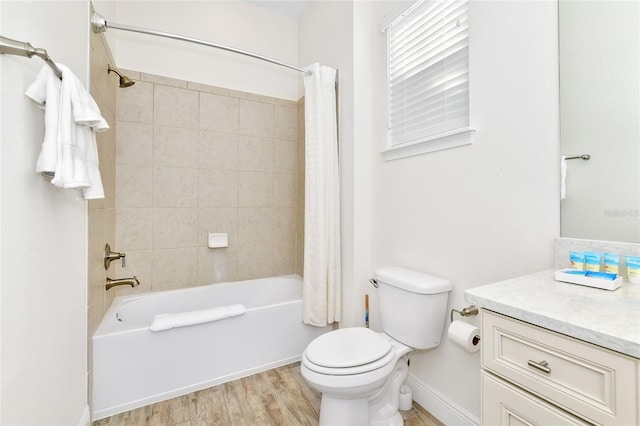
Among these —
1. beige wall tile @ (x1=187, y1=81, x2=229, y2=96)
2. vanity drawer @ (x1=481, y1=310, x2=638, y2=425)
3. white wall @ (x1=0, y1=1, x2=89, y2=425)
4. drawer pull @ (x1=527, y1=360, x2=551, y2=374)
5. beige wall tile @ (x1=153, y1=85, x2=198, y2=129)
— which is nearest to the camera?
vanity drawer @ (x1=481, y1=310, x2=638, y2=425)

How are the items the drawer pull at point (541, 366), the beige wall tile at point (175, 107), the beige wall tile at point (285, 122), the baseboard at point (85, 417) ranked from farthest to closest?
1. the beige wall tile at point (285, 122)
2. the beige wall tile at point (175, 107)
3. the baseboard at point (85, 417)
4. the drawer pull at point (541, 366)

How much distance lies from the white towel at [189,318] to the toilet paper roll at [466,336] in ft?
4.12

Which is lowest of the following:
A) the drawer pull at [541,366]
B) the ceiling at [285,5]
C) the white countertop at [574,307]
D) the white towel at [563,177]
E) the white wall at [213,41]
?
the drawer pull at [541,366]

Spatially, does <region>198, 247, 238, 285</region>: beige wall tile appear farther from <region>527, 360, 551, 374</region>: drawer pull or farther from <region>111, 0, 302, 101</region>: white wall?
<region>527, 360, 551, 374</region>: drawer pull

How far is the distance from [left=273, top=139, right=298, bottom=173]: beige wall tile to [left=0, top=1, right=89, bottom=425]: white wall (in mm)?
1539

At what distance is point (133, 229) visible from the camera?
2.12 m

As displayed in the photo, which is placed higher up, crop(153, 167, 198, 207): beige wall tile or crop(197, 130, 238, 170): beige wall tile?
crop(197, 130, 238, 170): beige wall tile

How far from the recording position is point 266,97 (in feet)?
8.48

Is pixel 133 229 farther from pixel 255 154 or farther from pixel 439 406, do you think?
pixel 439 406

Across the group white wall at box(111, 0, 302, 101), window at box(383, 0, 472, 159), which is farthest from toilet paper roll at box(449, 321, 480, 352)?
white wall at box(111, 0, 302, 101)

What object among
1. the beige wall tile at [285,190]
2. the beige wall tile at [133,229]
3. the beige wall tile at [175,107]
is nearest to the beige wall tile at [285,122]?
the beige wall tile at [285,190]

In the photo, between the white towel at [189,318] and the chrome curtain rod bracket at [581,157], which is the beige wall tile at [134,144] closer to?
the white towel at [189,318]

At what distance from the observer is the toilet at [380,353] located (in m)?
1.19

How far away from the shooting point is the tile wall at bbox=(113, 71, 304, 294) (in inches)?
83.5
